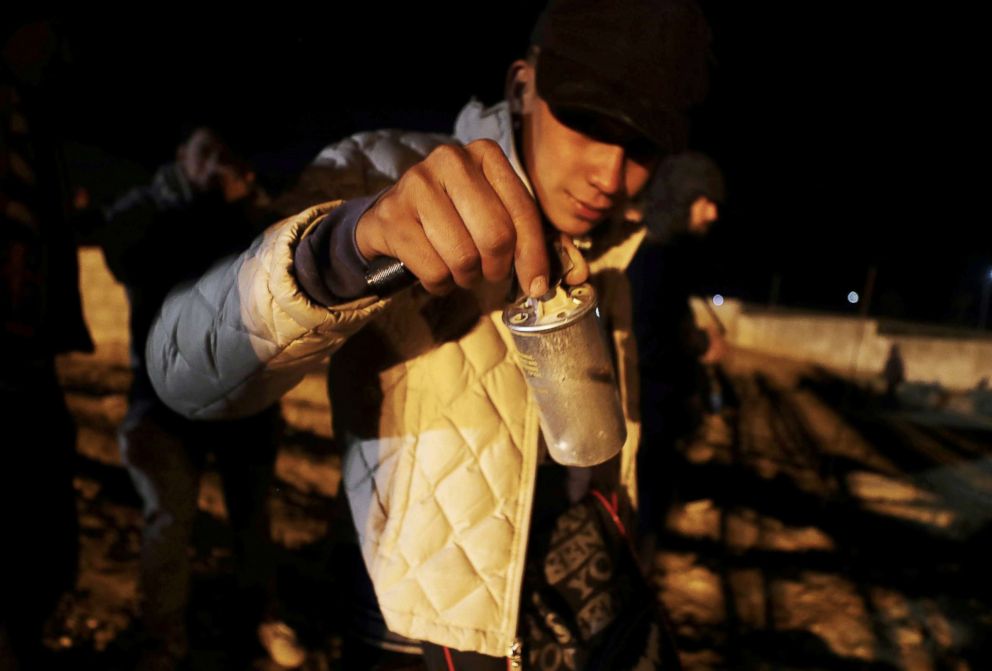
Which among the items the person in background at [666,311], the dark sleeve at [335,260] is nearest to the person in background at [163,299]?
the dark sleeve at [335,260]

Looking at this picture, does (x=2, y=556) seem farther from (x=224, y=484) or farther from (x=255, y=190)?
(x=255, y=190)

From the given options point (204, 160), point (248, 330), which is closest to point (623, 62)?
point (248, 330)

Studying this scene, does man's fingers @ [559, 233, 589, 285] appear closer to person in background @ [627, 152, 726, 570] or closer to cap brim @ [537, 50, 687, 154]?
cap brim @ [537, 50, 687, 154]

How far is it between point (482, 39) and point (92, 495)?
423 centimetres

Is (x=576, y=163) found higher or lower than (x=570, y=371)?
higher

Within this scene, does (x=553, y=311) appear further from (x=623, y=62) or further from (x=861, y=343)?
(x=861, y=343)

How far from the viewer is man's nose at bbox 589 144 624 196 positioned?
4.03 ft

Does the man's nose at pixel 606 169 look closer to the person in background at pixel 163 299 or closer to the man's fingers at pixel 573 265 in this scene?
the man's fingers at pixel 573 265

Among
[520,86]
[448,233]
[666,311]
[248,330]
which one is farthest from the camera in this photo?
[666,311]

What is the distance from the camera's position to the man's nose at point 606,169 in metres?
1.23

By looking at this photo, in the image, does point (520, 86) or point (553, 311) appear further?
point (520, 86)

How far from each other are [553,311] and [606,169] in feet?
1.47

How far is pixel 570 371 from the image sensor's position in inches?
40.2

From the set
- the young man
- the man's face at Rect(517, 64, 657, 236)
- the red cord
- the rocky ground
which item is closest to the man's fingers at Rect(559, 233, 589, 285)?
Result: the young man
